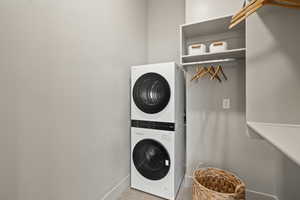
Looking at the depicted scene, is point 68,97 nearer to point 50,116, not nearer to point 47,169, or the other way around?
point 50,116

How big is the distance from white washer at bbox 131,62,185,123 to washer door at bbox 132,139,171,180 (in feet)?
1.13

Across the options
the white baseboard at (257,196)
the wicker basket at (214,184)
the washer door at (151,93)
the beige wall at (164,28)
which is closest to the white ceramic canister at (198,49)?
the washer door at (151,93)

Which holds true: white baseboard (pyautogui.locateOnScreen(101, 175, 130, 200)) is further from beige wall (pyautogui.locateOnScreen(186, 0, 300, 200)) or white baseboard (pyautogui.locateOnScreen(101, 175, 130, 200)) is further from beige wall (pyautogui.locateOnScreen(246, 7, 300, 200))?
beige wall (pyautogui.locateOnScreen(246, 7, 300, 200))

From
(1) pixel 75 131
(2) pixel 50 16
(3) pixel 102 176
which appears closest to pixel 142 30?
(2) pixel 50 16

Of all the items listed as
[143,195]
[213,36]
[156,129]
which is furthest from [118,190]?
[213,36]

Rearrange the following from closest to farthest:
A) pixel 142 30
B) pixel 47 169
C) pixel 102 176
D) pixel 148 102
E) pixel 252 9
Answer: pixel 252 9 → pixel 47 169 → pixel 102 176 → pixel 148 102 → pixel 142 30

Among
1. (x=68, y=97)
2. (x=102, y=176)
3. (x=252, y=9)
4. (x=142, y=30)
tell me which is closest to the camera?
(x=252, y=9)

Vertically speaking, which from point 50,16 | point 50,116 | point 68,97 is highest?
point 50,16

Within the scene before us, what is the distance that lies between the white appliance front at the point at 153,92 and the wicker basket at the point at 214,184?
71cm

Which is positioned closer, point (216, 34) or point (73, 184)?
point (73, 184)

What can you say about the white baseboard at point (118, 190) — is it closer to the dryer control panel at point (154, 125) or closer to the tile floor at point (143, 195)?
the tile floor at point (143, 195)

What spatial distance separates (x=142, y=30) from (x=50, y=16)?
154 cm

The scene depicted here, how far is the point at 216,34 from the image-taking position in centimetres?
178

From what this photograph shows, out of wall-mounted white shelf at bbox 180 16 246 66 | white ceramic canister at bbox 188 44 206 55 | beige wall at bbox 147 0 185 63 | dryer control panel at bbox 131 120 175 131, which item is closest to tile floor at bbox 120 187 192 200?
dryer control panel at bbox 131 120 175 131
